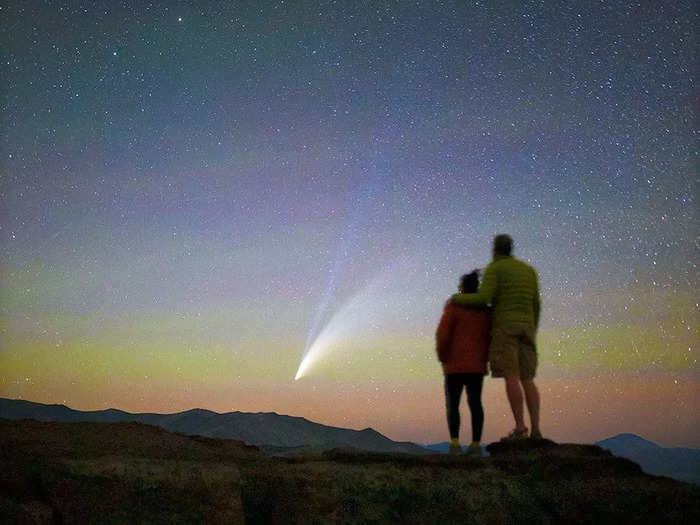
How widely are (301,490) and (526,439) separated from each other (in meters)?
2.56

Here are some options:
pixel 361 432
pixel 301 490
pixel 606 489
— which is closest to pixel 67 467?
pixel 301 490

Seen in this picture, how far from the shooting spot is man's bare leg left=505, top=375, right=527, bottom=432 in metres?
6.90

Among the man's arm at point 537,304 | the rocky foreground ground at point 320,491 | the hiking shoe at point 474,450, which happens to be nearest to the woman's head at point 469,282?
the man's arm at point 537,304

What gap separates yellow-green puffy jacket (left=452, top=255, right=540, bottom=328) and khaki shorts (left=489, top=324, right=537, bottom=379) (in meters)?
0.09

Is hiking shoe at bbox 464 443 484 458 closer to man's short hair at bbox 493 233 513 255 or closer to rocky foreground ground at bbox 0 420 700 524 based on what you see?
rocky foreground ground at bbox 0 420 700 524

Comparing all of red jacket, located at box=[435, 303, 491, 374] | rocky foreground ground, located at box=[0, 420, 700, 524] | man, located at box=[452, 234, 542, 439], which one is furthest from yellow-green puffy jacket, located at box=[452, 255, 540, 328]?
rocky foreground ground, located at box=[0, 420, 700, 524]

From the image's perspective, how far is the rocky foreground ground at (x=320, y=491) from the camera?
4789 mm

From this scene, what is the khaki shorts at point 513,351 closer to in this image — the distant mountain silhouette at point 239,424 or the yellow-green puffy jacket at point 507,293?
the yellow-green puffy jacket at point 507,293

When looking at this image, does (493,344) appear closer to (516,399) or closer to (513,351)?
(513,351)

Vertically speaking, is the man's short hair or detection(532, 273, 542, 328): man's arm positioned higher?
the man's short hair

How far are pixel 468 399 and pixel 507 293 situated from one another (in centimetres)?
118

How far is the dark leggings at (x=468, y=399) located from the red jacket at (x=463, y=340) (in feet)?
0.39

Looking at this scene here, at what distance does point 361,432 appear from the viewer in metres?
52.7

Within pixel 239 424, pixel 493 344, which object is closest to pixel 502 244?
pixel 493 344
